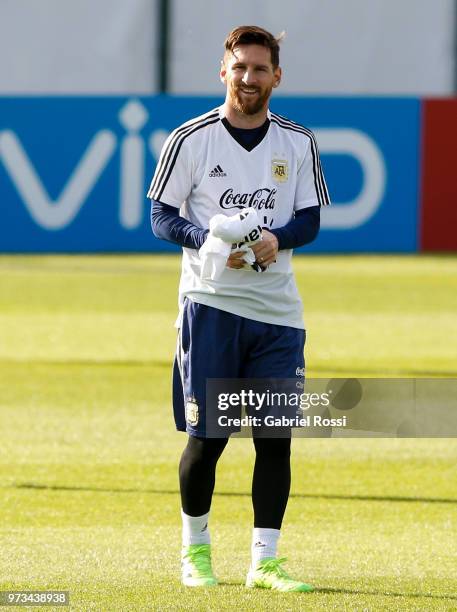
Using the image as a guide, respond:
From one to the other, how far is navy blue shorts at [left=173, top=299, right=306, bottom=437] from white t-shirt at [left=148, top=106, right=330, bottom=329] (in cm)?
4

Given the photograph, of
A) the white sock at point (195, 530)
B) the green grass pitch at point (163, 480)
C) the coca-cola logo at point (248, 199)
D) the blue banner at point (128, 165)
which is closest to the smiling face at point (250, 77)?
the coca-cola logo at point (248, 199)

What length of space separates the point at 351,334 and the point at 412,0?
13.9 m

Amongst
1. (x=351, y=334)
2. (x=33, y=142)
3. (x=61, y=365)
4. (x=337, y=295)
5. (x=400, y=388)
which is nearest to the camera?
(x=400, y=388)

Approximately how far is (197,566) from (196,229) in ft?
3.74

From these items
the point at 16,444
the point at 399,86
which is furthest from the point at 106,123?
the point at 16,444

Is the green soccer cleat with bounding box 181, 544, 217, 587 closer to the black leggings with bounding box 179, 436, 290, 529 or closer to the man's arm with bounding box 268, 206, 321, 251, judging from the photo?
the black leggings with bounding box 179, 436, 290, 529

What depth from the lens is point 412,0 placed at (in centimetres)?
2602

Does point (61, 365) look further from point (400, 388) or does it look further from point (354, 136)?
point (354, 136)

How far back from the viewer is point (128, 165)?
20.3 metres

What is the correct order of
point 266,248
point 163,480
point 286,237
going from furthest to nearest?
point 163,480
point 286,237
point 266,248

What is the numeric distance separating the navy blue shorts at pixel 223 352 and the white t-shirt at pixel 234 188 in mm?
39

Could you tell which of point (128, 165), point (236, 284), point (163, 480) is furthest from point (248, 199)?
A: point (128, 165)

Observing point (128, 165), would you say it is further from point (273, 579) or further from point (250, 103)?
point (273, 579)

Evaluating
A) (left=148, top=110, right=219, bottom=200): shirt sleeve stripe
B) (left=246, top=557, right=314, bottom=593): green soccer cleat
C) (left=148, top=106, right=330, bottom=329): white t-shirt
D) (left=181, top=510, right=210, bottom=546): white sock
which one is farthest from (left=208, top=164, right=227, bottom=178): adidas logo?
(left=246, top=557, right=314, bottom=593): green soccer cleat
